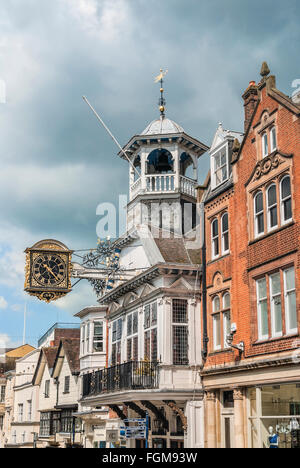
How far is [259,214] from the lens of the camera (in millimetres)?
22078

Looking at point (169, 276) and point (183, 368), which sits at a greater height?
point (169, 276)

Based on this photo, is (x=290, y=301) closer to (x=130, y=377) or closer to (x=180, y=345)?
(x=180, y=345)

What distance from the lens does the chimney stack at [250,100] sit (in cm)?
2403

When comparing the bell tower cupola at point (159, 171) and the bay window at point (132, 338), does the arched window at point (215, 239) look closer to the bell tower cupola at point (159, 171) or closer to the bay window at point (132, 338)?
the bay window at point (132, 338)

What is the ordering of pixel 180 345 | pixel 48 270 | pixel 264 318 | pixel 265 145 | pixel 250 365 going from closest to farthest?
pixel 250 365 < pixel 264 318 < pixel 265 145 < pixel 180 345 < pixel 48 270

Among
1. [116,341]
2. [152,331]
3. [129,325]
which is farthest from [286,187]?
[116,341]

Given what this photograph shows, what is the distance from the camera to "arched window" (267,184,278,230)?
69.5 feet

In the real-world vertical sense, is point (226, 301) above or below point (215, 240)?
below

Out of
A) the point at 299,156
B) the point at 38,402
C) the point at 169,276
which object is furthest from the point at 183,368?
the point at 38,402

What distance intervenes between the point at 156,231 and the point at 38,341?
114 ft

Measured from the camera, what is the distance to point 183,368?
25.0 m

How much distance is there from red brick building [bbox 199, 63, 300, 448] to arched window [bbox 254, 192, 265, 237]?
0.12 ft

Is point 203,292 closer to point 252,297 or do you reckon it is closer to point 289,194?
point 252,297

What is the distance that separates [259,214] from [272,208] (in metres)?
Answer: 0.81
